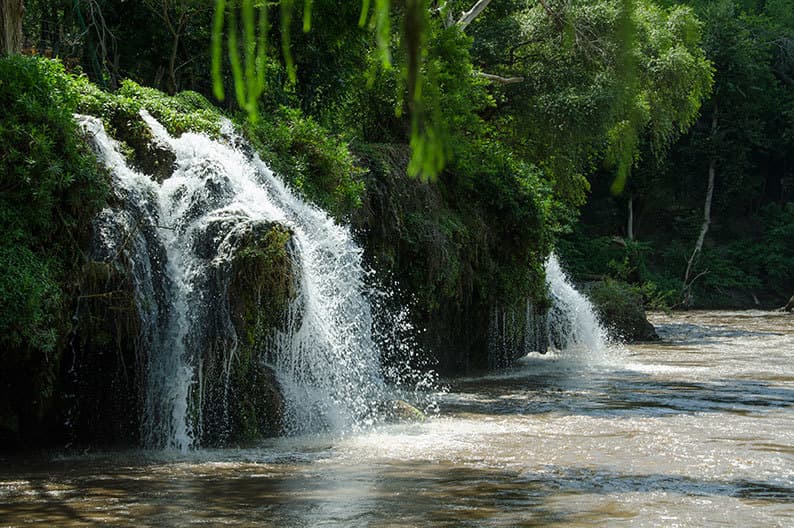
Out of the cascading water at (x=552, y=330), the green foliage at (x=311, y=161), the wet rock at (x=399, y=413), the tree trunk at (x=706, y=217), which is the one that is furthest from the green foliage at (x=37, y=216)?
the tree trunk at (x=706, y=217)

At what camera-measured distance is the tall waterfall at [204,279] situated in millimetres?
9016

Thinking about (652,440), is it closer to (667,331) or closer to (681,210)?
(667,331)

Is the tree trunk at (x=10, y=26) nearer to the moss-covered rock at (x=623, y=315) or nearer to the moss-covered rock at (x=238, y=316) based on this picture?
the moss-covered rock at (x=238, y=316)

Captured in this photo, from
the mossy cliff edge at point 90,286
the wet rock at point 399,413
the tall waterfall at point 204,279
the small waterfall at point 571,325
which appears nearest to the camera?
the mossy cliff edge at point 90,286

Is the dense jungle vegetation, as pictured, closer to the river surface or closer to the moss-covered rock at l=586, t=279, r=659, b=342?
the moss-covered rock at l=586, t=279, r=659, b=342

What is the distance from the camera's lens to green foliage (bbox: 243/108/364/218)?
39.1 ft

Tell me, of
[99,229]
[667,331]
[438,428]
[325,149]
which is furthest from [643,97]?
[99,229]

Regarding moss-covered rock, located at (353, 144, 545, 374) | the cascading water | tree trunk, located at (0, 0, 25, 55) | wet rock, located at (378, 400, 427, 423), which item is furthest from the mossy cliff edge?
the cascading water

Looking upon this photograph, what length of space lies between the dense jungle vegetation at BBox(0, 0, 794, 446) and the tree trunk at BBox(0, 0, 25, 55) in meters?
0.03

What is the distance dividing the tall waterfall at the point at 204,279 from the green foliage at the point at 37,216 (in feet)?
1.11

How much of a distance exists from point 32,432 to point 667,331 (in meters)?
18.4

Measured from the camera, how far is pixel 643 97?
23625 mm

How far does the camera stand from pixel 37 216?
8.46 metres

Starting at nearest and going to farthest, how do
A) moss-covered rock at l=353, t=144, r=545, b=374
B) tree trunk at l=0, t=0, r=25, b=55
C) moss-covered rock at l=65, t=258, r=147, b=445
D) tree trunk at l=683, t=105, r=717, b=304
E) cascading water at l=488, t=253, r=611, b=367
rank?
moss-covered rock at l=65, t=258, r=147, b=445
tree trunk at l=0, t=0, r=25, b=55
moss-covered rock at l=353, t=144, r=545, b=374
cascading water at l=488, t=253, r=611, b=367
tree trunk at l=683, t=105, r=717, b=304
